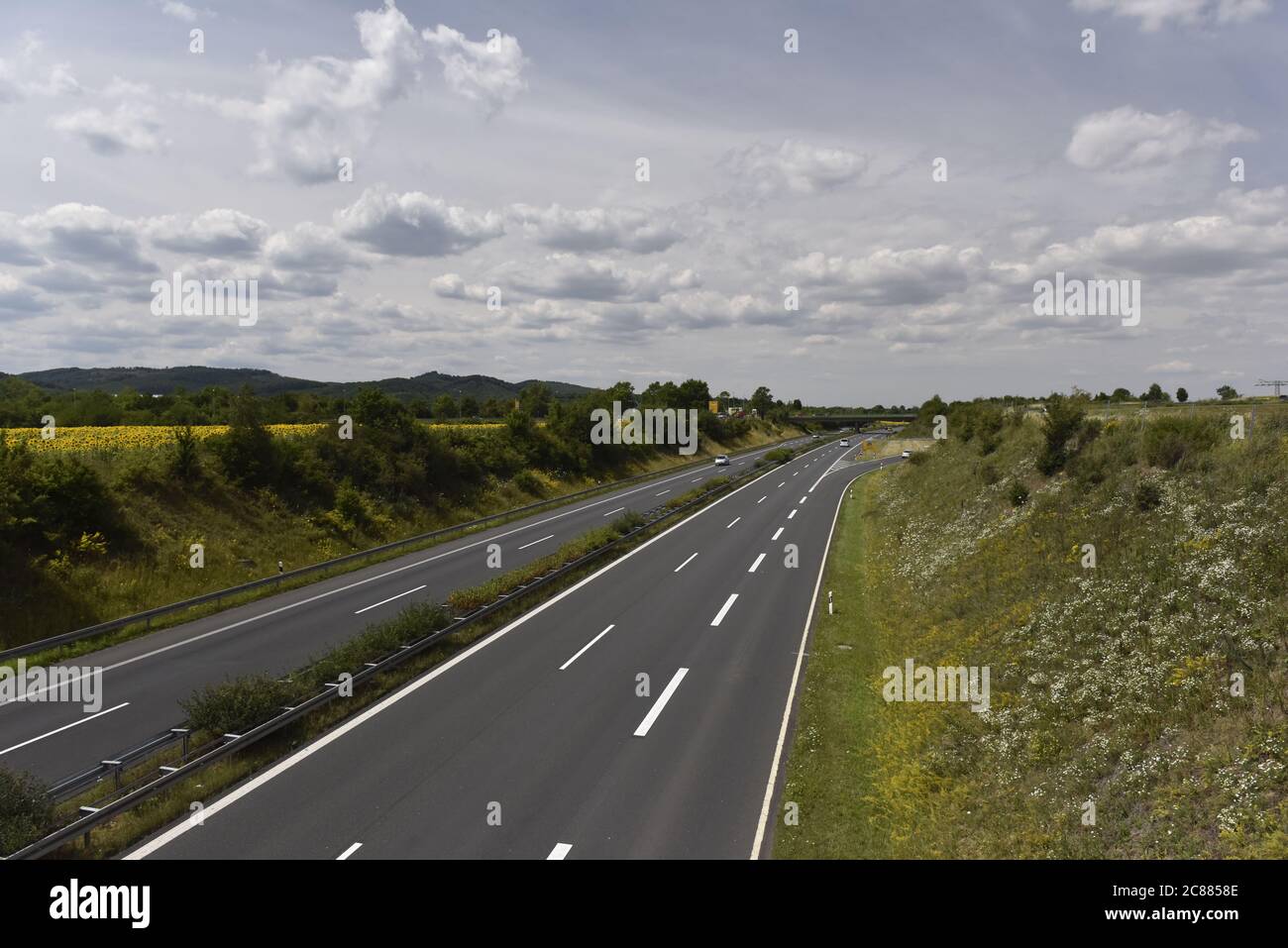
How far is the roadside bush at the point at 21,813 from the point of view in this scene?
8555 millimetres

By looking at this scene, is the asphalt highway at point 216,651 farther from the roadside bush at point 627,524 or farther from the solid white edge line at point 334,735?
the solid white edge line at point 334,735

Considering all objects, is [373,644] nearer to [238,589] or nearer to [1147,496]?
[238,589]

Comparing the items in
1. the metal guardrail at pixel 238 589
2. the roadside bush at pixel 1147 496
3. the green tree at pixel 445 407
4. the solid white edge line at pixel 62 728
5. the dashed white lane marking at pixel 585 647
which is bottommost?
the dashed white lane marking at pixel 585 647

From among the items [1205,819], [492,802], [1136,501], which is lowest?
[492,802]

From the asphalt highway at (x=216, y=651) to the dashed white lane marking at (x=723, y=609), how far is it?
32.0 feet

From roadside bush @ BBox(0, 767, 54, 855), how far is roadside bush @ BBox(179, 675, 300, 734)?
2.79 metres

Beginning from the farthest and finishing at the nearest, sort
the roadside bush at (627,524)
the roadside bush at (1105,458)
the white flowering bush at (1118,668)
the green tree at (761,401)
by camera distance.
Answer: the green tree at (761,401)
the roadside bush at (627,524)
the roadside bush at (1105,458)
the white flowering bush at (1118,668)

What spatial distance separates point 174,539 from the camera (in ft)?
91.7

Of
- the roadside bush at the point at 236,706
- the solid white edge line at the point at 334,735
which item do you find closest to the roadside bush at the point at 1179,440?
the solid white edge line at the point at 334,735

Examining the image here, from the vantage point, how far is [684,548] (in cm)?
3338
